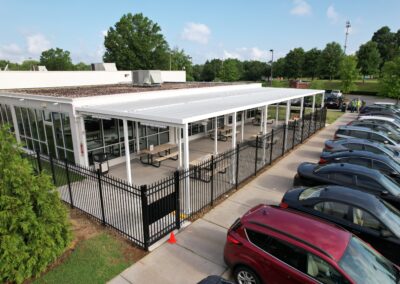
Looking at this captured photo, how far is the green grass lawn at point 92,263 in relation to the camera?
551cm

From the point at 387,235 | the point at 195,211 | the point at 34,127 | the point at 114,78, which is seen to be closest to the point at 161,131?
the point at 34,127

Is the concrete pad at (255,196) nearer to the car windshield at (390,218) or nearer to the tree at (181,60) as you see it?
the car windshield at (390,218)

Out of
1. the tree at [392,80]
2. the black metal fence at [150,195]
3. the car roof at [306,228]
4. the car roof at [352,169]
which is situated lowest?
the black metal fence at [150,195]

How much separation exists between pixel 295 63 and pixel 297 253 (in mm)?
75541

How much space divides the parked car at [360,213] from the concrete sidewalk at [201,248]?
6.83 ft

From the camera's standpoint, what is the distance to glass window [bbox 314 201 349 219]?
19.3ft

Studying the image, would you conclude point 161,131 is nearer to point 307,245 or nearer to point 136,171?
point 136,171

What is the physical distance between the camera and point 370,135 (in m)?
12.9

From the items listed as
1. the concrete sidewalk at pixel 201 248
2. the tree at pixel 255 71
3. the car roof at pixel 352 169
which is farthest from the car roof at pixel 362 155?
the tree at pixel 255 71

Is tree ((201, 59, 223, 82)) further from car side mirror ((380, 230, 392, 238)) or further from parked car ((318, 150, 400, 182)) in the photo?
car side mirror ((380, 230, 392, 238))

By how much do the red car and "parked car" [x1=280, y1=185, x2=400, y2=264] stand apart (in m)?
0.95

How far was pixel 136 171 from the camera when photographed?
11.8 m

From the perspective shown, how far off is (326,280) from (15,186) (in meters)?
5.75

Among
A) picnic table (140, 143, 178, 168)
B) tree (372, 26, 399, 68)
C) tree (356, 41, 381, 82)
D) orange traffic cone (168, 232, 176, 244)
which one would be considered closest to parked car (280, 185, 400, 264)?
orange traffic cone (168, 232, 176, 244)
